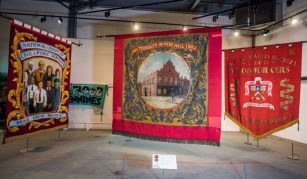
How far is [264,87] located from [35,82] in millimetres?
5035

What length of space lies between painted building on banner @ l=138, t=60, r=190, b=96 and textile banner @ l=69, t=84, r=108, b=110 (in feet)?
8.54

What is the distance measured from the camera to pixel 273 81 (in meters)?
4.74

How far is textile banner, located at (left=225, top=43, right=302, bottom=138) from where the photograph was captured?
4434 millimetres

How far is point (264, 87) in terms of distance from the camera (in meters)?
4.86

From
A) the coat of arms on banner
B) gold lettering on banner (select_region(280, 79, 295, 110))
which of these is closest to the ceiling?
the coat of arms on banner

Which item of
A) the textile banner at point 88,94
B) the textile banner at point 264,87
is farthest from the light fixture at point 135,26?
the textile banner at point 264,87

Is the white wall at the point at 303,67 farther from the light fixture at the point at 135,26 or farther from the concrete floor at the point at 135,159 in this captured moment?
the light fixture at the point at 135,26

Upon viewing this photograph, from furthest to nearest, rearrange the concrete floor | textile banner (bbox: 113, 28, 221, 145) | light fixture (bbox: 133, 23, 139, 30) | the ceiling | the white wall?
the ceiling, light fixture (bbox: 133, 23, 139, 30), the white wall, textile banner (bbox: 113, 28, 221, 145), the concrete floor

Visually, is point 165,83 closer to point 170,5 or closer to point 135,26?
point 135,26

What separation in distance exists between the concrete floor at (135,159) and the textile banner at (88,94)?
52.0 inches

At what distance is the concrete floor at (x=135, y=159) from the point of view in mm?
3434

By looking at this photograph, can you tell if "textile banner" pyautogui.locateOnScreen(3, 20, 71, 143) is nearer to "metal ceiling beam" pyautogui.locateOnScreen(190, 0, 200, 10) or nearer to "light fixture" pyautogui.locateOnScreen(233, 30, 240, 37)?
"metal ceiling beam" pyautogui.locateOnScreen(190, 0, 200, 10)

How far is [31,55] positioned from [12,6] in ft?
14.5

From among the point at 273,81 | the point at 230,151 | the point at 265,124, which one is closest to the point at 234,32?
the point at 273,81
